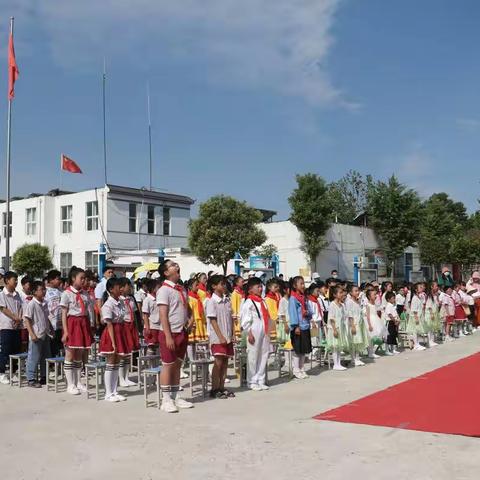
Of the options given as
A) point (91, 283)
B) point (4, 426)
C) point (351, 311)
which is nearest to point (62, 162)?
point (91, 283)

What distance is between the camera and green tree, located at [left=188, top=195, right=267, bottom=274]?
26328 mm

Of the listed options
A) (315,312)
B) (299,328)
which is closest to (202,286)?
(315,312)

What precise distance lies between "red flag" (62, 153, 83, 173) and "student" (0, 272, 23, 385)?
22.7m

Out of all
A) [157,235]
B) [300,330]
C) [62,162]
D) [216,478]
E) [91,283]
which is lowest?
[216,478]

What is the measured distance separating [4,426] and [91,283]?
4933 millimetres

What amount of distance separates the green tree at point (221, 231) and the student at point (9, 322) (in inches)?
658

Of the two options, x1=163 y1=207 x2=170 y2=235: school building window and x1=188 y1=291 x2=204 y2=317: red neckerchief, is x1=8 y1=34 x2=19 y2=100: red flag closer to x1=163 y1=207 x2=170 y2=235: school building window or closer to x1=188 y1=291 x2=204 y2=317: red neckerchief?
x1=163 y1=207 x2=170 y2=235: school building window

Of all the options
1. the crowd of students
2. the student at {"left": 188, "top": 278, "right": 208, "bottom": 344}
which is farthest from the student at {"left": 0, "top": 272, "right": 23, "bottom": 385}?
the student at {"left": 188, "top": 278, "right": 208, "bottom": 344}

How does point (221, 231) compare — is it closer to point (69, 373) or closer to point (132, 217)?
point (132, 217)

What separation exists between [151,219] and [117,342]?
82.0 ft

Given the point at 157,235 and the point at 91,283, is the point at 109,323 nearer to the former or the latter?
the point at 91,283

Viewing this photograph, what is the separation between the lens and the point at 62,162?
31359mm

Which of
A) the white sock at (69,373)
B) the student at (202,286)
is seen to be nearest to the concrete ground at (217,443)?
the white sock at (69,373)

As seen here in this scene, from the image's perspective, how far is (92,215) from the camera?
3120 cm
